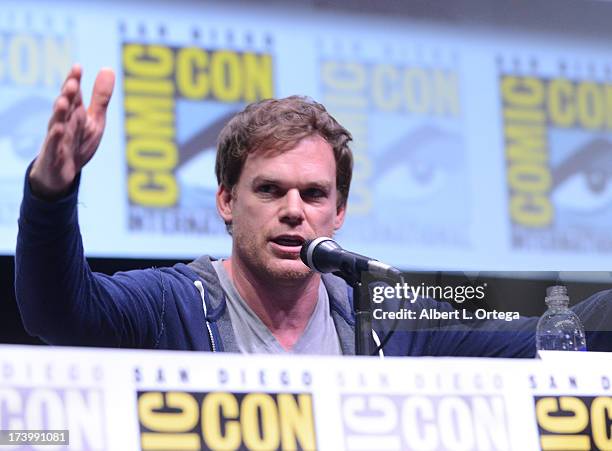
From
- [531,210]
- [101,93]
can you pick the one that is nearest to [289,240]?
[101,93]

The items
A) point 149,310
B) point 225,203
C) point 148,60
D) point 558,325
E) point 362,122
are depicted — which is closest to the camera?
point 558,325

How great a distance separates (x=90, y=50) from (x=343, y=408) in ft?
6.07

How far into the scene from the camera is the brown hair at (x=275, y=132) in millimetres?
2061

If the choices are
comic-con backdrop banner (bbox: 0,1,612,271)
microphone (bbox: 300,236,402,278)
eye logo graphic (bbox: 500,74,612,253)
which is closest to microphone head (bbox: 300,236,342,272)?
microphone (bbox: 300,236,402,278)

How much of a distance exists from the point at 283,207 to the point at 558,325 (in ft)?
1.77

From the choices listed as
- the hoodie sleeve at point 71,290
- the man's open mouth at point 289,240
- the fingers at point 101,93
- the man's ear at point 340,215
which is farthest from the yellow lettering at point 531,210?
the fingers at point 101,93

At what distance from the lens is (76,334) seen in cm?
181

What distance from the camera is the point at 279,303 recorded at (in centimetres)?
204

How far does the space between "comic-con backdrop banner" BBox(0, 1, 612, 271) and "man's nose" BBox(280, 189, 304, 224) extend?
0.84 m

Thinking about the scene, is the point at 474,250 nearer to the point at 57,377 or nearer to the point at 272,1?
the point at 272,1

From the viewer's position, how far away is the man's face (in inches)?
77.5

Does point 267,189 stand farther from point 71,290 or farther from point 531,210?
point 531,210

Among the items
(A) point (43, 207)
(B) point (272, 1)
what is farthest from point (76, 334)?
(B) point (272, 1)

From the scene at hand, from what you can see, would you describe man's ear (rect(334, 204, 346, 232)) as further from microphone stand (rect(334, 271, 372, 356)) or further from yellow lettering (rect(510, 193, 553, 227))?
yellow lettering (rect(510, 193, 553, 227))
